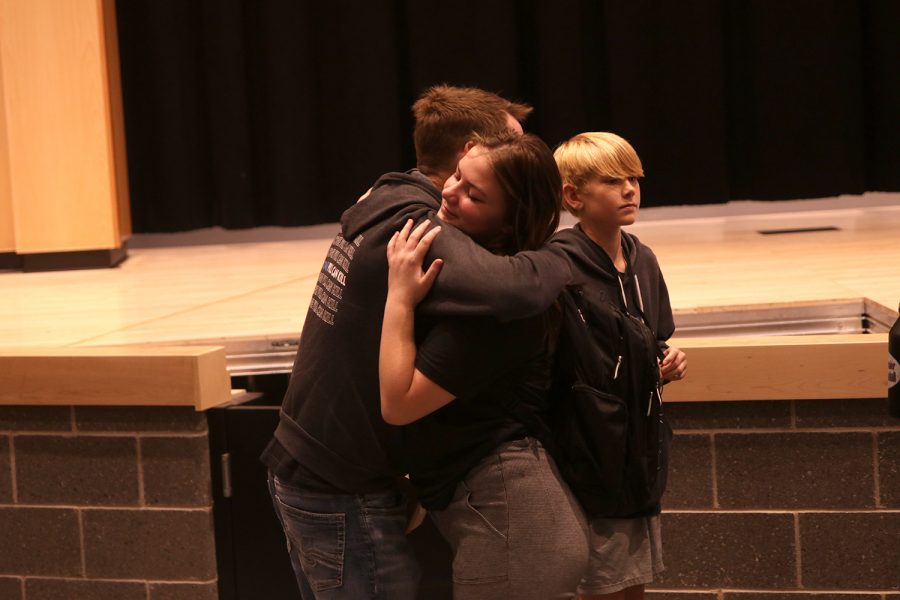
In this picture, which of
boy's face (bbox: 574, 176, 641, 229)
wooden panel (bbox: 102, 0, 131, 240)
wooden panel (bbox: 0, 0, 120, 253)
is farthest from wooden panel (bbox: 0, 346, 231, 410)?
wooden panel (bbox: 102, 0, 131, 240)

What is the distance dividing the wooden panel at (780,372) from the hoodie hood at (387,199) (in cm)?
100

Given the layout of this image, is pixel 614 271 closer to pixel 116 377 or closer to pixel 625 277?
pixel 625 277

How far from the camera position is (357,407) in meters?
1.58

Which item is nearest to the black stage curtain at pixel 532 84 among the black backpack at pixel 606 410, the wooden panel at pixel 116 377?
the wooden panel at pixel 116 377

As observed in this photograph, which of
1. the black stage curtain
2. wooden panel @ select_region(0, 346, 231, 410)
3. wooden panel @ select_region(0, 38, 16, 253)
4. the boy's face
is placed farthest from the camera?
the black stage curtain

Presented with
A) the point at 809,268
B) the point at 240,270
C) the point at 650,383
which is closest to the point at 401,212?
the point at 650,383

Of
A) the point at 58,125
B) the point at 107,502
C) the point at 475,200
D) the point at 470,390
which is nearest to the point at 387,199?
the point at 475,200

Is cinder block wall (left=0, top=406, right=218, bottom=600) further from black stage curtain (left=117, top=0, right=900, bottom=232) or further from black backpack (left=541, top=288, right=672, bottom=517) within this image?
black stage curtain (left=117, top=0, right=900, bottom=232)

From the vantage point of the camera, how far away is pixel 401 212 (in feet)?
5.08

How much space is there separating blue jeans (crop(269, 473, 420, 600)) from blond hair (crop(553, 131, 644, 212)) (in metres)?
0.61

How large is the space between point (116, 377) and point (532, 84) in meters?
3.12

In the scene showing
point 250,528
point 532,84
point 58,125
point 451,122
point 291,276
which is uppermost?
point 532,84

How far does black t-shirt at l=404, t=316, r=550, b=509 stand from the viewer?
1.48m

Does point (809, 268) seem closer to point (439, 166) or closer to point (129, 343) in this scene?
point (129, 343)
